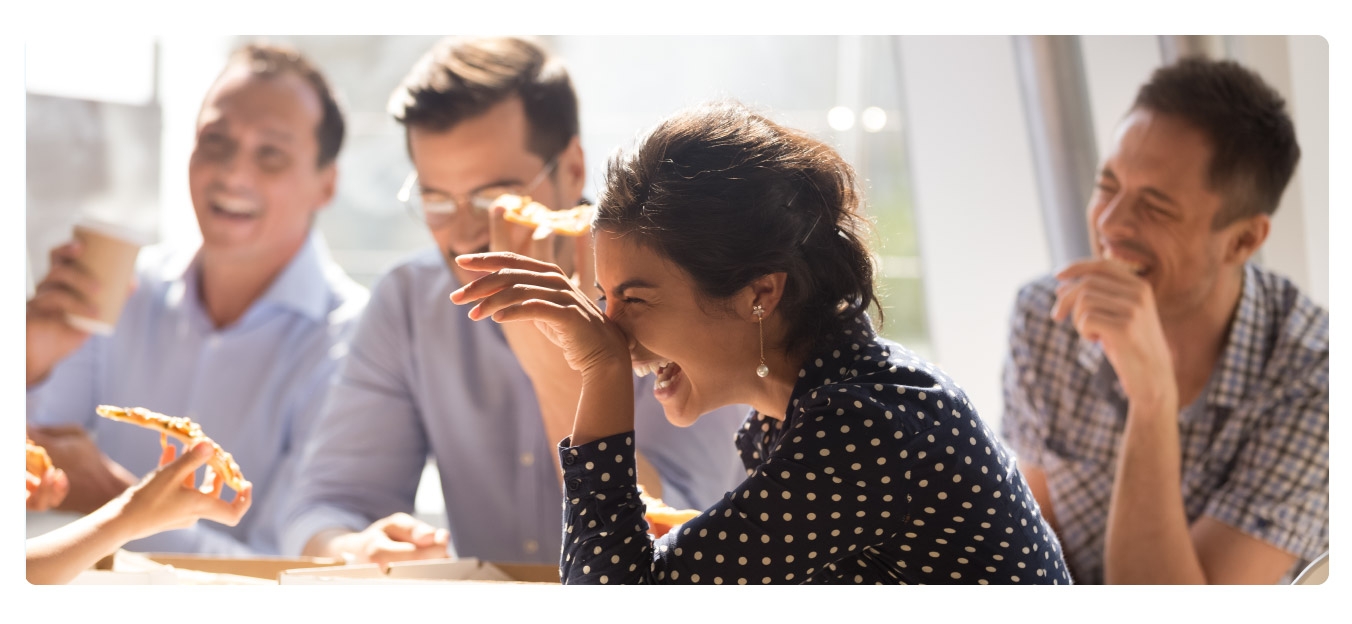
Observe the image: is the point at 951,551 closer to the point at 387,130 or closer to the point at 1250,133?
the point at 1250,133

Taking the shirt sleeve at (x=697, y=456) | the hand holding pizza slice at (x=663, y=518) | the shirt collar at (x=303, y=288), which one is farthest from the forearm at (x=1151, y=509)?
the shirt collar at (x=303, y=288)

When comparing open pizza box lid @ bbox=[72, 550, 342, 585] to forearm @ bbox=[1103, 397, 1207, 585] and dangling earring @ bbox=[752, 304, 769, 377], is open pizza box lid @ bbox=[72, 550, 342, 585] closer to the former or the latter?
dangling earring @ bbox=[752, 304, 769, 377]

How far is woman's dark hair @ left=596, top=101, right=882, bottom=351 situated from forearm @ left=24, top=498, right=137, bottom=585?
0.63 meters

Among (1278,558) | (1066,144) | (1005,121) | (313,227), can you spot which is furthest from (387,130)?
(1278,558)

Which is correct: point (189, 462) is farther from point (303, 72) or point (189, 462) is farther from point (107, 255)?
point (303, 72)

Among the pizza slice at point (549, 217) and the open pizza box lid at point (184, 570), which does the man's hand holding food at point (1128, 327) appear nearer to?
the pizza slice at point (549, 217)

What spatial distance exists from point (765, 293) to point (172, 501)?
0.70 meters

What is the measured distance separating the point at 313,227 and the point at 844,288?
1568 mm

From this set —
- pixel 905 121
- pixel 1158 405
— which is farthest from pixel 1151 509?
pixel 905 121

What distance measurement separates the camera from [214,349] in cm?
228

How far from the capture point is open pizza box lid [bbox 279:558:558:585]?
125 centimetres

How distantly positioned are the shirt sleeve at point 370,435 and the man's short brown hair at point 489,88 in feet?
1.31

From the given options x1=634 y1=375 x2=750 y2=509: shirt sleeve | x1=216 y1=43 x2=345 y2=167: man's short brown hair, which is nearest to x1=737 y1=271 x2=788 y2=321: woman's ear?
x1=634 y1=375 x2=750 y2=509: shirt sleeve

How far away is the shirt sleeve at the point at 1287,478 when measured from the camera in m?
1.56
